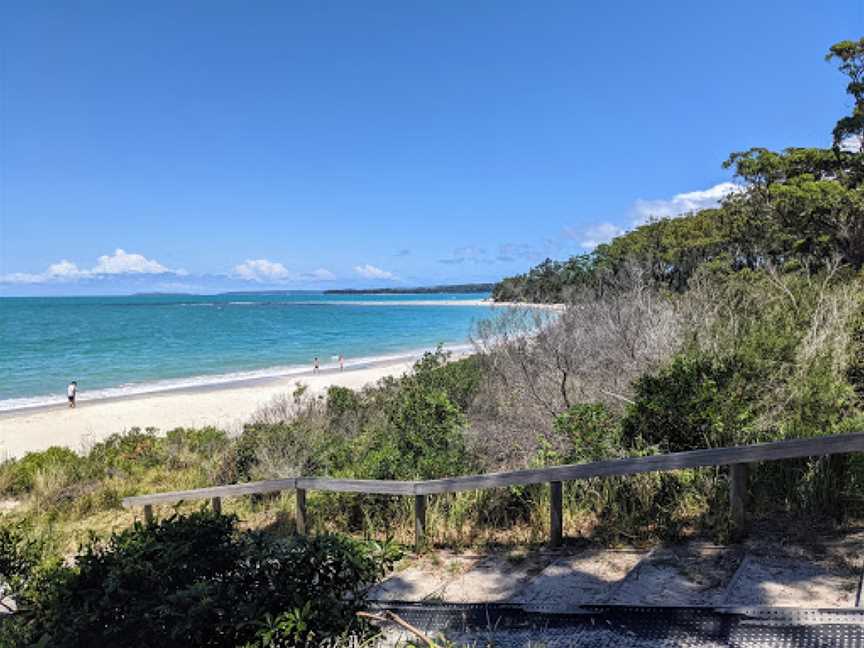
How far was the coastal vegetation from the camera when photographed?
270 centimetres

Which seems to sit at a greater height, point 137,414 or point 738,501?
point 738,501

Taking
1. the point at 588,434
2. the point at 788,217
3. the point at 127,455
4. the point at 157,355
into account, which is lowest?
the point at 157,355

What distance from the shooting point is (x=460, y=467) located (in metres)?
7.26

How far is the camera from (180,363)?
3875 centimetres

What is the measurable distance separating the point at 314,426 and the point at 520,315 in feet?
17.3

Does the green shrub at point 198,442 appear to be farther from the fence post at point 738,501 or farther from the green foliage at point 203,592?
the fence post at point 738,501

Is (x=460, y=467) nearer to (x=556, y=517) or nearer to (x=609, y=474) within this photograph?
(x=556, y=517)

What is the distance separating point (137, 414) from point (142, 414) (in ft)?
0.76

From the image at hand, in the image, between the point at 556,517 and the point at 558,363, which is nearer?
the point at 556,517

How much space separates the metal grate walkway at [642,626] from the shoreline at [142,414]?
13.5 meters

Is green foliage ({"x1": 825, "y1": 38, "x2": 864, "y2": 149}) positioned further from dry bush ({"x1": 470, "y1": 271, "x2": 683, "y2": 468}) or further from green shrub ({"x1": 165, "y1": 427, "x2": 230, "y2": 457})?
green shrub ({"x1": 165, "y1": 427, "x2": 230, "y2": 457})

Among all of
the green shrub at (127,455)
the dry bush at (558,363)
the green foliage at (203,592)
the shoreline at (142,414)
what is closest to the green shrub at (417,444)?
the dry bush at (558,363)

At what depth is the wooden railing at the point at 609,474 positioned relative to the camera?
11.6 ft

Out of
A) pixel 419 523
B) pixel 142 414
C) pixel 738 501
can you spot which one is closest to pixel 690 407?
pixel 738 501
